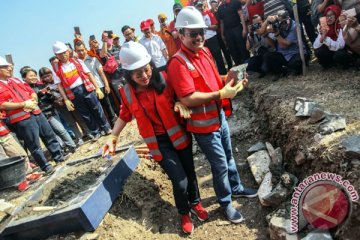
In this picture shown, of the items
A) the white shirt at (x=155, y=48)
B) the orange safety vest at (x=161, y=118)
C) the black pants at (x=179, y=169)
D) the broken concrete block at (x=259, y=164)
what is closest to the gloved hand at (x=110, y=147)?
the orange safety vest at (x=161, y=118)

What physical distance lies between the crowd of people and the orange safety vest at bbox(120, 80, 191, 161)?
0.03 ft

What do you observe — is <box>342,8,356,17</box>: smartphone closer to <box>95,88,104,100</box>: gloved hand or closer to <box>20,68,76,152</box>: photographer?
<box>95,88,104,100</box>: gloved hand

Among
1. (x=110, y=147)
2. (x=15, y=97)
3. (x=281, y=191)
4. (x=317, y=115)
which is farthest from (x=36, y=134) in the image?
(x=317, y=115)

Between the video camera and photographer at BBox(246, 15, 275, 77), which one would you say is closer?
photographer at BBox(246, 15, 275, 77)

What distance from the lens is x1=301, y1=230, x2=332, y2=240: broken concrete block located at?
8.35 ft

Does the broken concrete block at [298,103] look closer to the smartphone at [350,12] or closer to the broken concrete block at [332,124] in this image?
the broken concrete block at [332,124]

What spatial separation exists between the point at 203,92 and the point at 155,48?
4.15m

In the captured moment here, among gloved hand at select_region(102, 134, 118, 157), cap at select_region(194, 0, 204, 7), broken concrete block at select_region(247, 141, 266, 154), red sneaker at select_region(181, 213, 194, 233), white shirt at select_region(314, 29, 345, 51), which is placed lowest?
red sneaker at select_region(181, 213, 194, 233)

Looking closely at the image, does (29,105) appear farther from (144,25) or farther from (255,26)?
(255,26)

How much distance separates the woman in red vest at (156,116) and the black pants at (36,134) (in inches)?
107

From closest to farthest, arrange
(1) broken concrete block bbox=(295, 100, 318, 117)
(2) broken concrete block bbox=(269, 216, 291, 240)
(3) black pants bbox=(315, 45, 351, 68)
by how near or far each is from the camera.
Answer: (2) broken concrete block bbox=(269, 216, 291, 240) → (1) broken concrete block bbox=(295, 100, 318, 117) → (3) black pants bbox=(315, 45, 351, 68)

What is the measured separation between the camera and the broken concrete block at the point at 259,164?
4.01 metres

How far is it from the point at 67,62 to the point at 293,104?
14.0ft

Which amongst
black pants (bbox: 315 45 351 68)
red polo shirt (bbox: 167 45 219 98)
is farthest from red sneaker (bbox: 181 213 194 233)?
black pants (bbox: 315 45 351 68)
